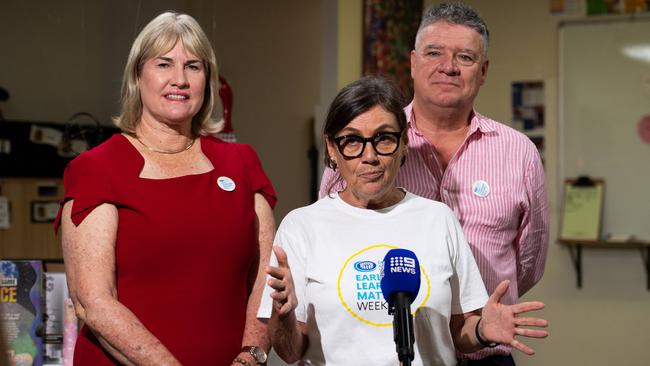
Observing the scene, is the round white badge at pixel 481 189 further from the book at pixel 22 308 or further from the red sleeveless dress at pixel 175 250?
the book at pixel 22 308

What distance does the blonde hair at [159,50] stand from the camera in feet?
6.78

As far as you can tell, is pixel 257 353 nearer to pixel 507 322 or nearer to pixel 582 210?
pixel 507 322

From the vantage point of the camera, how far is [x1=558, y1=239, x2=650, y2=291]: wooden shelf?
480 cm

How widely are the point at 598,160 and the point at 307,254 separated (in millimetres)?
3573

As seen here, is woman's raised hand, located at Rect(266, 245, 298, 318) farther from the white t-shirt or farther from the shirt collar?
the shirt collar

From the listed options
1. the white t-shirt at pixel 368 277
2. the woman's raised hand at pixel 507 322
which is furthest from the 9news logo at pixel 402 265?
the woman's raised hand at pixel 507 322

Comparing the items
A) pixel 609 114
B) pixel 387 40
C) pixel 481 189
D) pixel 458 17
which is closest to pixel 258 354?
pixel 481 189

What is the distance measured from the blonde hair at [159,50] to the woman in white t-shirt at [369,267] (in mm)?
450

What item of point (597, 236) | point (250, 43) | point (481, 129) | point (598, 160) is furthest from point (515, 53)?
point (481, 129)

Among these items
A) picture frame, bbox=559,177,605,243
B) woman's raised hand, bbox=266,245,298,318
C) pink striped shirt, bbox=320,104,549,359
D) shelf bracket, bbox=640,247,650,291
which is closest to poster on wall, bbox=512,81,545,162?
picture frame, bbox=559,177,605,243

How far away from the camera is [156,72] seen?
2.06 m

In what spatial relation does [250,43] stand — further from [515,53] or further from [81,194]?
[81,194]

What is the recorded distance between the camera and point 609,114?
16.2 feet

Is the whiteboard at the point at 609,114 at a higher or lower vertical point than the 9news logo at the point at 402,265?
higher
